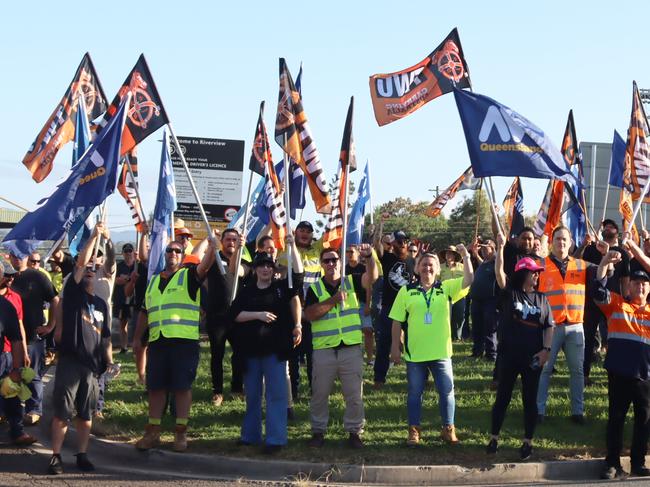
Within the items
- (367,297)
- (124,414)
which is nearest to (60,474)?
(124,414)

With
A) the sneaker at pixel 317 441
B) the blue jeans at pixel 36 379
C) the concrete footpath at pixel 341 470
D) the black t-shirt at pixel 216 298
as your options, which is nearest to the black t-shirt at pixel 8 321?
the blue jeans at pixel 36 379

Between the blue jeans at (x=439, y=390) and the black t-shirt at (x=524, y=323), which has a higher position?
the black t-shirt at (x=524, y=323)

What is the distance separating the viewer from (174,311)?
9.58 m

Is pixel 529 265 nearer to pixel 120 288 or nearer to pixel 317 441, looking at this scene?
pixel 317 441

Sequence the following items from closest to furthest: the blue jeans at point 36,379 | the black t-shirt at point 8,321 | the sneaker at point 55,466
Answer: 1. the sneaker at point 55,466
2. the black t-shirt at point 8,321
3. the blue jeans at point 36,379

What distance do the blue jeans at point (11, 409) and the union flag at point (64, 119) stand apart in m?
3.21

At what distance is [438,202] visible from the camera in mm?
18547

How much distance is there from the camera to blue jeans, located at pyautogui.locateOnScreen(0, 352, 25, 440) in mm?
9836

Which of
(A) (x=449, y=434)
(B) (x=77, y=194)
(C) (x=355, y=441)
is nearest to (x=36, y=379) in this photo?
(B) (x=77, y=194)

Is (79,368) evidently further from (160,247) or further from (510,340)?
(510,340)

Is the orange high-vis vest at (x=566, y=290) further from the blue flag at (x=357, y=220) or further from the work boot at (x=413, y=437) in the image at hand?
the blue flag at (x=357, y=220)

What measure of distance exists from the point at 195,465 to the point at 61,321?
1.86m

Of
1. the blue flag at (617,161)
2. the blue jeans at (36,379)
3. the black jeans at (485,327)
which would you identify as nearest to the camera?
the blue jeans at (36,379)

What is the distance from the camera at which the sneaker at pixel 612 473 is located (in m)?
9.02
